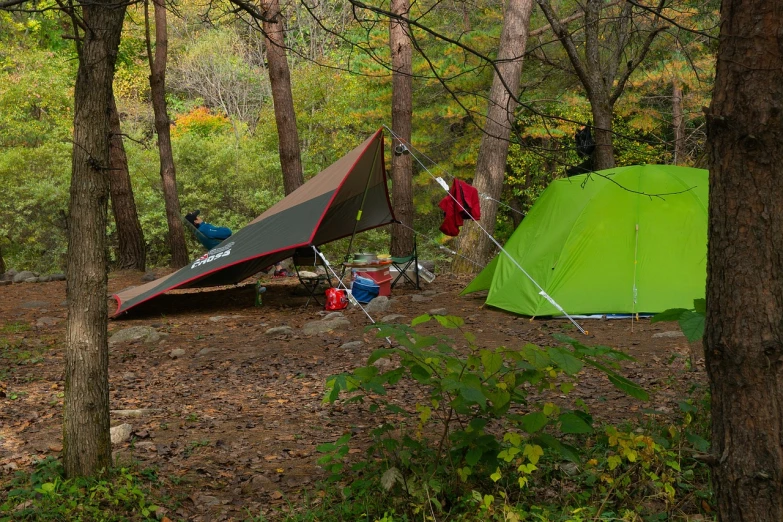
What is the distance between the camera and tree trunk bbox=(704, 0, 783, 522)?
2023 millimetres

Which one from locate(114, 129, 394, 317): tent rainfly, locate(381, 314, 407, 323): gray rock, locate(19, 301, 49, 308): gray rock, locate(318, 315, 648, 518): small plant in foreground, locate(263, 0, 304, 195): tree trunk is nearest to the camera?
locate(318, 315, 648, 518): small plant in foreground

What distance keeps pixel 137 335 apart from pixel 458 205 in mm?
3169

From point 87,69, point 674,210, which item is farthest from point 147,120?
point 87,69

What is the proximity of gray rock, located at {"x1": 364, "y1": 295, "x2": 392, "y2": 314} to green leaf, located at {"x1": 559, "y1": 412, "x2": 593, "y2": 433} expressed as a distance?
4147mm

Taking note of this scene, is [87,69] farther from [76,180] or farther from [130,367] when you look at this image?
[130,367]

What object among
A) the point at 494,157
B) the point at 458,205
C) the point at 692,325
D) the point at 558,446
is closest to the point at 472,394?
the point at 558,446

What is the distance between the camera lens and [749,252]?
2092mm

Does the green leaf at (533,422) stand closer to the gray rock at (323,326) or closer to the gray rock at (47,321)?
the gray rock at (323,326)

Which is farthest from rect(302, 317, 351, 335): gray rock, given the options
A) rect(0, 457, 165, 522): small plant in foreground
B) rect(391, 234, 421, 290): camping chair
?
rect(0, 457, 165, 522): small plant in foreground

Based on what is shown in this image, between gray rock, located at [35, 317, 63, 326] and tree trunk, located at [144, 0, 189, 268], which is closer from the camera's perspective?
gray rock, located at [35, 317, 63, 326]

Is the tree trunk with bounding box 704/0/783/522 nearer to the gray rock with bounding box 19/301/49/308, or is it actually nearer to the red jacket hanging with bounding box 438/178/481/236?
the red jacket hanging with bounding box 438/178/481/236

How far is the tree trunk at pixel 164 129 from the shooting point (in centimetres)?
1070

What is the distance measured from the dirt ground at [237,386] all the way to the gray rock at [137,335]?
82 mm

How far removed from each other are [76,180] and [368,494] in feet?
5.54
